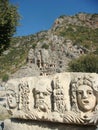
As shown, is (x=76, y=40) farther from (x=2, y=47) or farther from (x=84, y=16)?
(x=2, y=47)

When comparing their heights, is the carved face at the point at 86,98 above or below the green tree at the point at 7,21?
below

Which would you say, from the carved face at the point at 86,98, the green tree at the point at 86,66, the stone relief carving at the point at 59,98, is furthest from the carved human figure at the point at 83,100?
the green tree at the point at 86,66

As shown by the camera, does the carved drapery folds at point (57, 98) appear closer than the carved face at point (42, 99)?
Yes

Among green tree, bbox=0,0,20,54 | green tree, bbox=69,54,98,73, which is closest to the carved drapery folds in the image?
green tree, bbox=0,0,20,54

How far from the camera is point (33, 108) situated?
326 inches

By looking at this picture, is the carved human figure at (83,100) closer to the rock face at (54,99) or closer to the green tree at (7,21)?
the rock face at (54,99)

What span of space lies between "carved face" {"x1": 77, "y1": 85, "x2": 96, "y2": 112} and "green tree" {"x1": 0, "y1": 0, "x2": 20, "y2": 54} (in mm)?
14014

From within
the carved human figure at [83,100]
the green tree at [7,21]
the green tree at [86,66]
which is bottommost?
the carved human figure at [83,100]

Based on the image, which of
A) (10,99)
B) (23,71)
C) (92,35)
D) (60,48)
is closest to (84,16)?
(92,35)

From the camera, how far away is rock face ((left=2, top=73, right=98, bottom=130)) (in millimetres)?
6984

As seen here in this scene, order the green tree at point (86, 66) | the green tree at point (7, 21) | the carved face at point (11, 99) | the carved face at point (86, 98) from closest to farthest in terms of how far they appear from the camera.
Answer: the carved face at point (86, 98) → the carved face at point (11, 99) → the green tree at point (7, 21) → the green tree at point (86, 66)

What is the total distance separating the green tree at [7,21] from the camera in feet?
67.3

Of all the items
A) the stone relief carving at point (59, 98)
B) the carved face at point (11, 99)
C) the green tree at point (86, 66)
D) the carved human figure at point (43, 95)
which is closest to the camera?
the stone relief carving at point (59, 98)

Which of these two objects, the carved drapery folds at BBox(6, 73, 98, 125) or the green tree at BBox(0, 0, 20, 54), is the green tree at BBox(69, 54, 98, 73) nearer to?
the green tree at BBox(0, 0, 20, 54)
